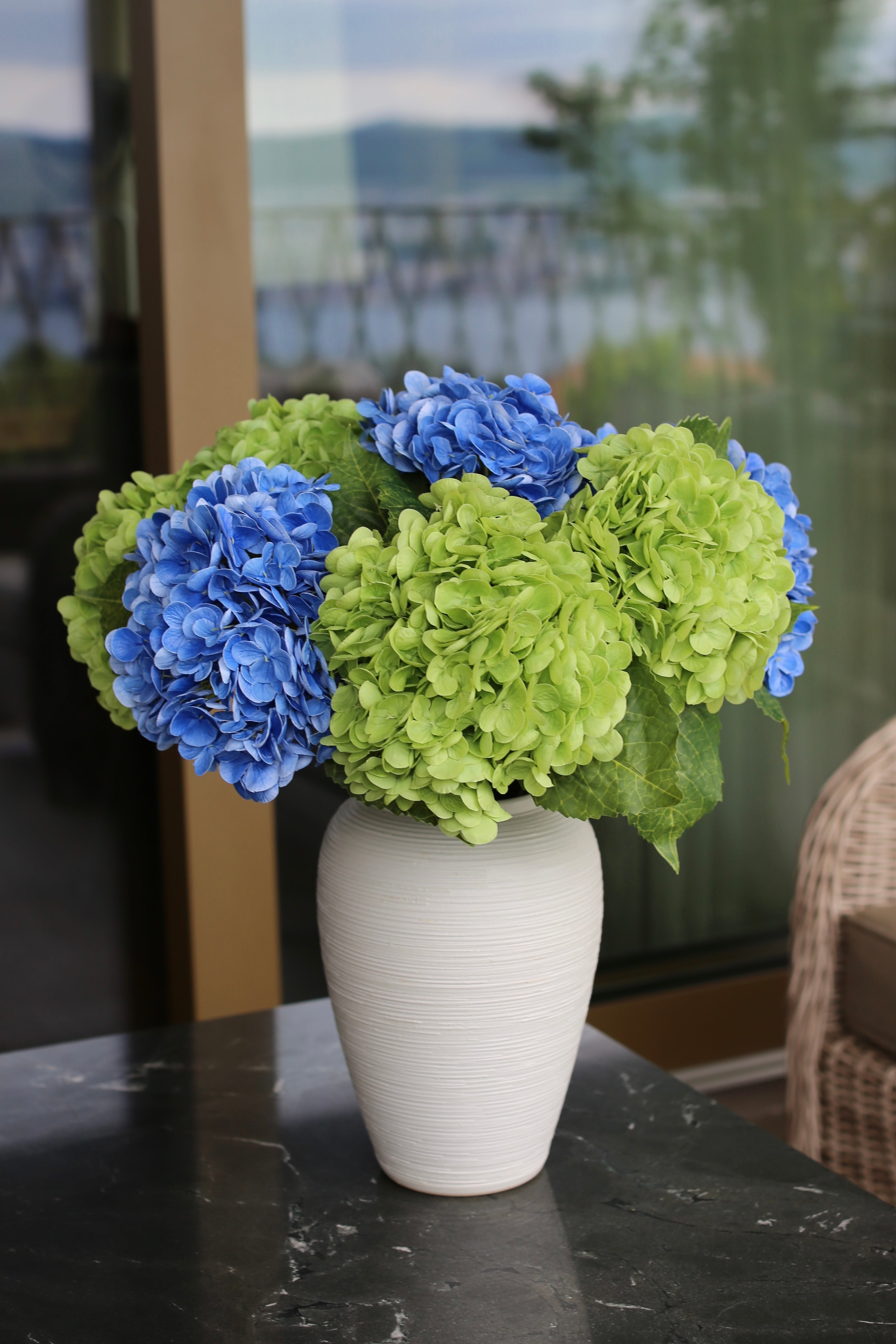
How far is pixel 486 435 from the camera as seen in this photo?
2.57 ft

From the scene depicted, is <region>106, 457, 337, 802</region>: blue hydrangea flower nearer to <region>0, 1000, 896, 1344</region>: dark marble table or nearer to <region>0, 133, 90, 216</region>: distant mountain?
<region>0, 1000, 896, 1344</region>: dark marble table

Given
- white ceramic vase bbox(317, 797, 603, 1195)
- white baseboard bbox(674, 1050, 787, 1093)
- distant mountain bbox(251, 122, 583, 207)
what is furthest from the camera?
white baseboard bbox(674, 1050, 787, 1093)

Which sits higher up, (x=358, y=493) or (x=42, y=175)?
(x=42, y=175)

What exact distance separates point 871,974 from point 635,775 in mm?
825

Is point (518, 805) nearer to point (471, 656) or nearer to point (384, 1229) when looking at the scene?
point (471, 656)

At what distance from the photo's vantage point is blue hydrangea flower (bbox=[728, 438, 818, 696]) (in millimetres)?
887

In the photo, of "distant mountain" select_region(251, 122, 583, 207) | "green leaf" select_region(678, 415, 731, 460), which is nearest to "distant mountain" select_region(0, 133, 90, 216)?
"distant mountain" select_region(251, 122, 583, 207)

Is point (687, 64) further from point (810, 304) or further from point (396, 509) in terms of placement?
point (396, 509)

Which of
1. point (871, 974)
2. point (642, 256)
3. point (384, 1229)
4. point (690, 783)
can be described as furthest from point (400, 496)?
point (642, 256)

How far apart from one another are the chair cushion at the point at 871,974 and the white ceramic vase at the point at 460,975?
0.68 m

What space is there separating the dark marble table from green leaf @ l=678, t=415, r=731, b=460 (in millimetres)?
541

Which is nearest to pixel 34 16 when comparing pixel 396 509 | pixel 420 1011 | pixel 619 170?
pixel 619 170

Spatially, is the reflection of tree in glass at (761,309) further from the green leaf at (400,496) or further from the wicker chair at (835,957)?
the green leaf at (400,496)

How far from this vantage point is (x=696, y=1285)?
0.81 meters
